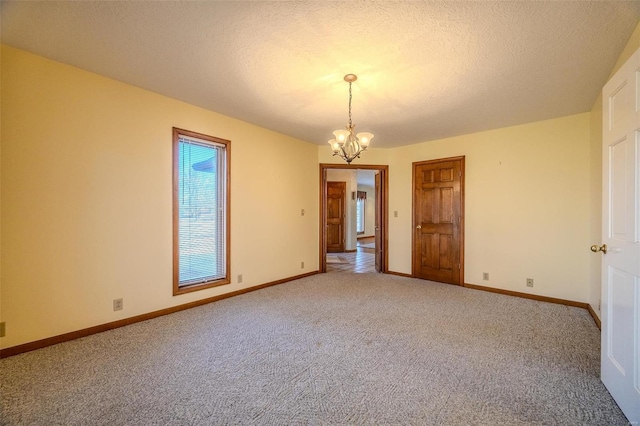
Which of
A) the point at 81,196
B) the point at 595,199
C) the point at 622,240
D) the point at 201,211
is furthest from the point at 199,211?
the point at 595,199

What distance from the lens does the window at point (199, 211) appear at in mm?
3482

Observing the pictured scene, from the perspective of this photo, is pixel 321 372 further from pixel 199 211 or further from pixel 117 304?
pixel 199 211

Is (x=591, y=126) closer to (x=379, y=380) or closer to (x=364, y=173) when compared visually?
(x=379, y=380)

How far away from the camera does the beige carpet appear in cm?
168

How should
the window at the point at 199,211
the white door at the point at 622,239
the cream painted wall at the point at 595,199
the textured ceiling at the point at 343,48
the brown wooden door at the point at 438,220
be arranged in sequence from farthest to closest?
the brown wooden door at the point at 438,220, the window at the point at 199,211, the cream painted wall at the point at 595,199, the textured ceiling at the point at 343,48, the white door at the point at 622,239

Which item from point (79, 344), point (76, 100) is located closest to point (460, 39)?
point (76, 100)

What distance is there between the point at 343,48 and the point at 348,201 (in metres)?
6.59

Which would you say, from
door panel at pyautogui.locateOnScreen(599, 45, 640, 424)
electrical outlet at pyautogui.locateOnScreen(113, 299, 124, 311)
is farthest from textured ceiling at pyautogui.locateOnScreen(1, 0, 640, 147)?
electrical outlet at pyautogui.locateOnScreen(113, 299, 124, 311)

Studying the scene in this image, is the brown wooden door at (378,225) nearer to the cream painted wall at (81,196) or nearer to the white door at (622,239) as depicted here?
the cream painted wall at (81,196)

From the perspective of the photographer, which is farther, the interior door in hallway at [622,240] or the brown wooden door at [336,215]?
the brown wooden door at [336,215]

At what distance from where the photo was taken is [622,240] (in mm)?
1752

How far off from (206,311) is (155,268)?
0.78 metres

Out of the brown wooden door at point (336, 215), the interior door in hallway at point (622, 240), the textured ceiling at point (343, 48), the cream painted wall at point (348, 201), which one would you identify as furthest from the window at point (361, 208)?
the interior door in hallway at point (622, 240)

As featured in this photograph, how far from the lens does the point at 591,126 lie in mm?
3564
